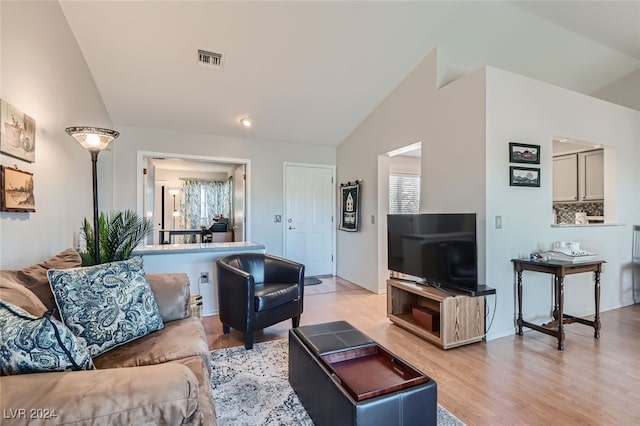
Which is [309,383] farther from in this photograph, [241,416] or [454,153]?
[454,153]

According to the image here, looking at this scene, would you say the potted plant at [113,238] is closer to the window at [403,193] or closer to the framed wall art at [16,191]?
the framed wall art at [16,191]

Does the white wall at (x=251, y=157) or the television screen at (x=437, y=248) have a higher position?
the white wall at (x=251, y=157)

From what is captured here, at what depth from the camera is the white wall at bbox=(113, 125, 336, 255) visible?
4238mm

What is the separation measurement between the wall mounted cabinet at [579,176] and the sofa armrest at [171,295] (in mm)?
5369

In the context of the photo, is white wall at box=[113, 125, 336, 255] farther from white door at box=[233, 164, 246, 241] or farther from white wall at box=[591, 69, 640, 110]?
white wall at box=[591, 69, 640, 110]

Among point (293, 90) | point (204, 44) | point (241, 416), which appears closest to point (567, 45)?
point (293, 90)

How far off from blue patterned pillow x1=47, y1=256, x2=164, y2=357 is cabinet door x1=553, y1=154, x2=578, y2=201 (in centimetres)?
568

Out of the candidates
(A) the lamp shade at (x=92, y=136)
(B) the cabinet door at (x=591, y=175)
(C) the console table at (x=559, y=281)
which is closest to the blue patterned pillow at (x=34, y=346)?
(A) the lamp shade at (x=92, y=136)

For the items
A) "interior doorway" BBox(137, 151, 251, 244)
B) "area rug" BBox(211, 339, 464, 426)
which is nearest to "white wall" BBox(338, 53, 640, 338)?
"area rug" BBox(211, 339, 464, 426)

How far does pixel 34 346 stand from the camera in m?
0.93

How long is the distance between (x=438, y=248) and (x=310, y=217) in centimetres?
285

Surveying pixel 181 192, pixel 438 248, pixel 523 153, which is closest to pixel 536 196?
pixel 523 153

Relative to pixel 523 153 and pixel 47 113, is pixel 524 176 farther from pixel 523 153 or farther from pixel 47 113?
pixel 47 113

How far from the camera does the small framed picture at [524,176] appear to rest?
293 centimetres
